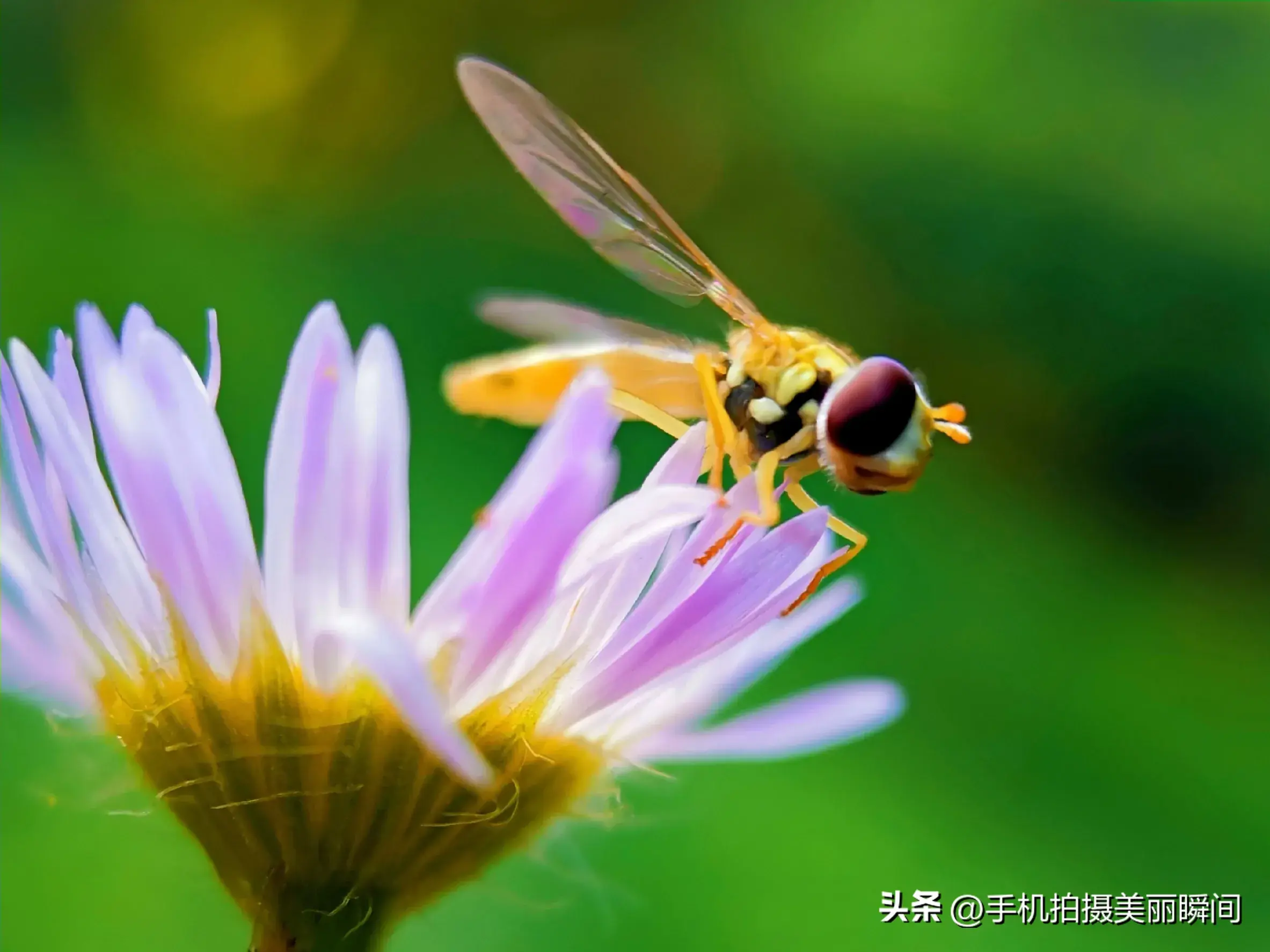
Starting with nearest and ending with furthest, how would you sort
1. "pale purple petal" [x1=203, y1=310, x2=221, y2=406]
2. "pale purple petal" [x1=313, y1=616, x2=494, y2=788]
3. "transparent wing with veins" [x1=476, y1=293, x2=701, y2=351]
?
"pale purple petal" [x1=313, y1=616, x2=494, y2=788] → "pale purple petal" [x1=203, y1=310, x2=221, y2=406] → "transparent wing with veins" [x1=476, y1=293, x2=701, y2=351]

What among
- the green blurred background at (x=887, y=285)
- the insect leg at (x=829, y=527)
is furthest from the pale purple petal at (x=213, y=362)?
the green blurred background at (x=887, y=285)

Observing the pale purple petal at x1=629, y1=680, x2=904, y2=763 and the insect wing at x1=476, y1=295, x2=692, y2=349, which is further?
the insect wing at x1=476, y1=295, x2=692, y2=349

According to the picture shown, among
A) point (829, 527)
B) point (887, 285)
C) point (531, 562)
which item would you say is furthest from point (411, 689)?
point (887, 285)

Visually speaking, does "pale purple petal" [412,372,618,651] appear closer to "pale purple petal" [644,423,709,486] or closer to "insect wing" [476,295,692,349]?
"pale purple petal" [644,423,709,486]

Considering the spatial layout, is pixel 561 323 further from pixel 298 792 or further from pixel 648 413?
pixel 298 792

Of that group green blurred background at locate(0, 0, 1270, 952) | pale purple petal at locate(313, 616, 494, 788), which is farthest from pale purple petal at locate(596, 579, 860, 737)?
green blurred background at locate(0, 0, 1270, 952)

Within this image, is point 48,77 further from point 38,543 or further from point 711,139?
point 38,543

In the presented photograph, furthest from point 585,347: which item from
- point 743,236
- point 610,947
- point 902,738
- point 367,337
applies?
point 743,236
